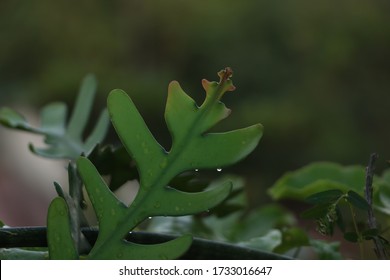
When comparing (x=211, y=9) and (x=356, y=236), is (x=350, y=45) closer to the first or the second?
(x=211, y=9)

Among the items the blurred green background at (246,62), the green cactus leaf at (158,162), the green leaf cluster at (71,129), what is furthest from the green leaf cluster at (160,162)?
the blurred green background at (246,62)

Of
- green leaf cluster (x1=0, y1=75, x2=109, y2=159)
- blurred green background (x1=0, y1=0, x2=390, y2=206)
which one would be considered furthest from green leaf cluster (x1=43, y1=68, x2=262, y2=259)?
blurred green background (x1=0, y1=0, x2=390, y2=206)

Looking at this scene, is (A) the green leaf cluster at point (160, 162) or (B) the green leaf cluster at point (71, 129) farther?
(B) the green leaf cluster at point (71, 129)

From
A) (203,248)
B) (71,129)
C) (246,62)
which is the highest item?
(246,62)

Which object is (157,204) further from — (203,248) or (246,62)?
(246,62)

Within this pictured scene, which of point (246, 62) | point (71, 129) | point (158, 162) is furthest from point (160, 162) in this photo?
point (246, 62)

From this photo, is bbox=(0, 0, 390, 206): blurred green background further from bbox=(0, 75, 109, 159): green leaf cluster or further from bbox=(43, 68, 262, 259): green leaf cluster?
bbox=(43, 68, 262, 259): green leaf cluster

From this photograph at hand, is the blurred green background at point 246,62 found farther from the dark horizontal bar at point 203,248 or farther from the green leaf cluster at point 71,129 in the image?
the dark horizontal bar at point 203,248
